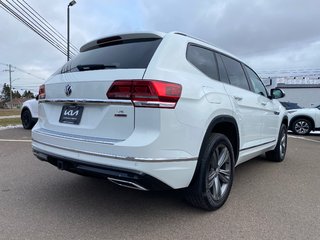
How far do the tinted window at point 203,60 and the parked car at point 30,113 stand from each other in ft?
29.0

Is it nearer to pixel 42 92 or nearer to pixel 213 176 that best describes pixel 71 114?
pixel 42 92

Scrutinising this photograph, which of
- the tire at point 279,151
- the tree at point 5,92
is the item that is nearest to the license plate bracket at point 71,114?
the tire at point 279,151

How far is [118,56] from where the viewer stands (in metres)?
3.20

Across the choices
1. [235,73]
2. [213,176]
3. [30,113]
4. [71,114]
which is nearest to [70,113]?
[71,114]

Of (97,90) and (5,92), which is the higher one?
(97,90)

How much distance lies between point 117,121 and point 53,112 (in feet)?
3.49

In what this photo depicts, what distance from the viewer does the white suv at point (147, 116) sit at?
271cm

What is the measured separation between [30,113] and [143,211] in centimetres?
941

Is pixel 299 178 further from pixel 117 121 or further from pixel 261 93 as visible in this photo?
pixel 117 121

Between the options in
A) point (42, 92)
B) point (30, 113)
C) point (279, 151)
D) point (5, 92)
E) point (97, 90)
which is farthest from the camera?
point (5, 92)

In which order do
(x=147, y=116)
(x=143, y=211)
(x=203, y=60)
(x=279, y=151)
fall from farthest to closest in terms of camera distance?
(x=279, y=151), (x=203, y=60), (x=143, y=211), (x=147, y=116)

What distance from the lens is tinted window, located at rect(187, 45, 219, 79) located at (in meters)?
3.35

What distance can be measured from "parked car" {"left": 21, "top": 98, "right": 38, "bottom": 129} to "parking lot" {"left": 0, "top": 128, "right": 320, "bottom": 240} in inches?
263

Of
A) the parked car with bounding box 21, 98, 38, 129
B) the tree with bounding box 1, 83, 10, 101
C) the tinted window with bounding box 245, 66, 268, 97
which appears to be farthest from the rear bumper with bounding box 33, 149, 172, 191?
the tree with bounding box 1, 83, 10, 101
